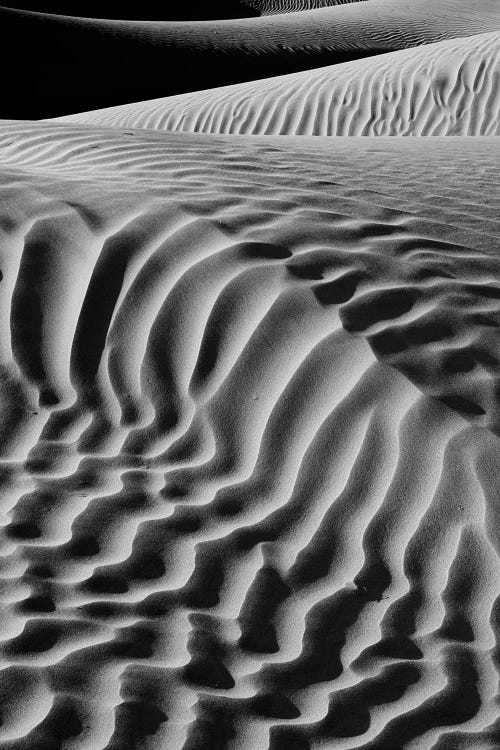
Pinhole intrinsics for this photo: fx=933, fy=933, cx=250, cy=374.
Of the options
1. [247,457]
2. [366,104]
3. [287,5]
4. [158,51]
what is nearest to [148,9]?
[287,5]

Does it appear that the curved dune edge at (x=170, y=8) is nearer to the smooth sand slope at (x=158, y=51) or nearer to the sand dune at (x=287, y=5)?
the sand dune at (x=287, y=5)

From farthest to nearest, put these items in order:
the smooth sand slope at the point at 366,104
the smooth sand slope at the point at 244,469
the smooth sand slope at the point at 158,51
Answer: the smooth sand slope at the point at 158,51 < the smooth sand slope at the point at 366,104 < the smooth sand slope at the point at 244,469

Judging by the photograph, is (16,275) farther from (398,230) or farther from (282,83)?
(282,83)

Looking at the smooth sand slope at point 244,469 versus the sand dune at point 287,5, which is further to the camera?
the sand dune at point 287,5

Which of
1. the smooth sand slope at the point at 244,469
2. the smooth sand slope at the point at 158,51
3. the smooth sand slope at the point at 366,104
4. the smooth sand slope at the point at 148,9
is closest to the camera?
the smooth sand slope at the point at 244,469

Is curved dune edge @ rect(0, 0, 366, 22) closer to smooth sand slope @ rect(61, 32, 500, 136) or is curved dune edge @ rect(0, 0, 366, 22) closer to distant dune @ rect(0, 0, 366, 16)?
distant dune @ rect(0, 0, 366, 16)

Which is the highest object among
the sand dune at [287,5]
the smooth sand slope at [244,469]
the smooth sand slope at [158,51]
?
the smooth sand slope at [244,469]

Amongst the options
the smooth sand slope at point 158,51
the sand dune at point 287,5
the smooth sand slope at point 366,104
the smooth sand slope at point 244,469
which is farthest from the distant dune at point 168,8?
the smooth sand slope at point 244,469
